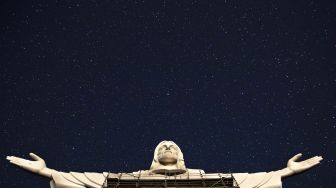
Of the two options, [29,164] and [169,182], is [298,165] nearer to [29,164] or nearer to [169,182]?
[169,182]

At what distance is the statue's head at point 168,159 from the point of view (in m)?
14.6

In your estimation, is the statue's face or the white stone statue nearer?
the white stone statue

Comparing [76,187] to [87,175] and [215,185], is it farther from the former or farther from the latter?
[215,185]

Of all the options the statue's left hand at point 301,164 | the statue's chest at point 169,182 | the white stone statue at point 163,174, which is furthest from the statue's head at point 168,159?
the statue's left hand at point 301,164

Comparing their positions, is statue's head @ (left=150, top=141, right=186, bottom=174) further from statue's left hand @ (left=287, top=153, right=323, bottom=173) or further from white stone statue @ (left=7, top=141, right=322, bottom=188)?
statue's left hand @ (left=287, top=153, right=323, bottom=173)

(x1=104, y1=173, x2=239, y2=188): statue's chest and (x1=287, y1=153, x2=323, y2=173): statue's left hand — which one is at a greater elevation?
(x1=287, y1=153, x2=323, y2=173): statue's left hand

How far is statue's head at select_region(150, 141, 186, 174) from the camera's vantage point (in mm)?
14578

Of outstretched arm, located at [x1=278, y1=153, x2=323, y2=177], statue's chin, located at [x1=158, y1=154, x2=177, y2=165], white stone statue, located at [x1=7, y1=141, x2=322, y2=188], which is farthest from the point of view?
statue's chin, located at [x1=158, y1=154, x2=177, y2=165]

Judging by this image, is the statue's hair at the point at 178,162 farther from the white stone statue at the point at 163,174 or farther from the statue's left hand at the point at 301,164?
the statue's left hand at the point at 301,164

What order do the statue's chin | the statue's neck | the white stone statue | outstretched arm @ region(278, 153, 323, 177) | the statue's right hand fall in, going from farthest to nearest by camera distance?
the statue's chin, the statue's neck, outstretched arm @ region(278, 153, 323, 177), the white stone statue, the statue's right hand

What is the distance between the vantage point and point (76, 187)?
1353 centimetres

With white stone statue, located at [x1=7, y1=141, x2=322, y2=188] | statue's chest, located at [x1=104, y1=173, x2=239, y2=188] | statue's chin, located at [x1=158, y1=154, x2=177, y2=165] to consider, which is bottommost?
statue's chest, located at [x1=104, y1=173, x2=239, y2=188]

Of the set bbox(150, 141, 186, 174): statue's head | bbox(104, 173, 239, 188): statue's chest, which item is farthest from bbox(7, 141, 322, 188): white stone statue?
bbox(104, 173, 239, 188): statue's chest

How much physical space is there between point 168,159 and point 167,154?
0.12 m
